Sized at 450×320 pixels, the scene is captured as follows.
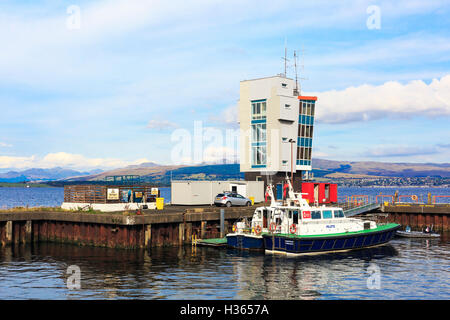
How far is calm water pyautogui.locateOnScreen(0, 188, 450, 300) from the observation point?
2594 cm

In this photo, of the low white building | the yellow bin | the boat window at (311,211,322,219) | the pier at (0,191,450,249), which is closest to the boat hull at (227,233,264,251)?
the pier at (0,191,450,249)

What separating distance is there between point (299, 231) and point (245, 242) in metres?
Result: 4.76

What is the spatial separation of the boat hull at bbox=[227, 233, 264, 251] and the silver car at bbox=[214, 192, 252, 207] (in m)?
10.8

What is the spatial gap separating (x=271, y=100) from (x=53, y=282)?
3961cm

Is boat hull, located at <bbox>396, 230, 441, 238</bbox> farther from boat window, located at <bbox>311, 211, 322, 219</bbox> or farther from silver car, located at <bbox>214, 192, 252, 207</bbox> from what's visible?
boat window, located at <bbox>311, 211, 322, 219</bbox>

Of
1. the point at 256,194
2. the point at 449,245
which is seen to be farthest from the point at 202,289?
the point at 256,194

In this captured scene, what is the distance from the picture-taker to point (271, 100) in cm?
6156

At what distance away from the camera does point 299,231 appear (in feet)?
125

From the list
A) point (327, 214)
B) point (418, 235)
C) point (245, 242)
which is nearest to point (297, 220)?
point (327, 214)

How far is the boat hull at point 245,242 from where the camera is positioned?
39.4 meters

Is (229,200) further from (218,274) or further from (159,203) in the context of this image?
Result: (218,274)

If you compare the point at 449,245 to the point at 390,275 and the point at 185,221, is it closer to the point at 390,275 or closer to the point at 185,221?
the point at 390,275

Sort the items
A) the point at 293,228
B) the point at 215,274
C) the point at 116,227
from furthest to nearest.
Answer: the point at 116,227 → the point at 293,228 → the point at 215,274

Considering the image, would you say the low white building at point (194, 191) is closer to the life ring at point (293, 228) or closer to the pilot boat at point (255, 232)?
the pilot boat at point (255, 232)
